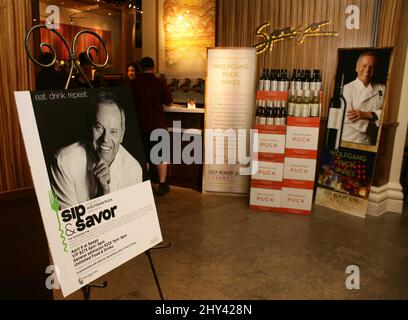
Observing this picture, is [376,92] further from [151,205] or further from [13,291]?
[13,291]

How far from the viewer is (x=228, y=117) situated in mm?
4383

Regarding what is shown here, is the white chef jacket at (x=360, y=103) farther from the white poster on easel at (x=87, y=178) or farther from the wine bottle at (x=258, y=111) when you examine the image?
the white poster on easel at (x=87, y=178)

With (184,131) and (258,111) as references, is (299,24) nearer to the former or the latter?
(258,111)

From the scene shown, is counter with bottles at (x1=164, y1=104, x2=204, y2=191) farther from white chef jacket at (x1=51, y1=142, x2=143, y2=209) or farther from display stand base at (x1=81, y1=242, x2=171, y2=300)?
white chef jacket at (x1=51, y1=142, x2=143, y2=209)

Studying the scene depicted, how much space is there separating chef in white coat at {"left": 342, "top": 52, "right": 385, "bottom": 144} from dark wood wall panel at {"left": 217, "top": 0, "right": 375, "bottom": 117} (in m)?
0.41

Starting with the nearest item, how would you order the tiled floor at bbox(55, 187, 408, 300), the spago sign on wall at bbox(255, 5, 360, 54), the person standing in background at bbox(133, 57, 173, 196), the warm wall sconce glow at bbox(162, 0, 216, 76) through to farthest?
the tiled floor at bbox(55, 187, 408, 300), the spago sign on wall at bbox(255, 5, 360, 54), the person standing in background at bbox(133, 57, 173, 196), the warm wall sconce glow at bbox(162, 0, 216, 76)

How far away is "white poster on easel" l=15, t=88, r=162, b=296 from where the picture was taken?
1430 millimetres

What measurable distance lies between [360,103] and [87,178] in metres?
3.22

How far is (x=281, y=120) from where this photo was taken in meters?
3.86

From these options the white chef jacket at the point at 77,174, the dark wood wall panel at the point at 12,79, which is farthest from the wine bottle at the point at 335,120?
the dark wood wall panel at the point at 12,79

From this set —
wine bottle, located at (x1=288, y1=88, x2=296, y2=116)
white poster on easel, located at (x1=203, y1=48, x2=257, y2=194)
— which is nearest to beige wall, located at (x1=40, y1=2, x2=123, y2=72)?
white poster on easel, located at (x1=203, y1=48, x2=257, y2=194)

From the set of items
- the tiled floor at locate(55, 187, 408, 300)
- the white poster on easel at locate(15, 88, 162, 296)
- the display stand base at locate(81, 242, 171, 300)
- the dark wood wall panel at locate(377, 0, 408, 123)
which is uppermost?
the dark wood wall panel at locate(377, 0, 408, 123)

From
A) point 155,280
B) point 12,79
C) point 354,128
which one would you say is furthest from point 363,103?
point 12,79
